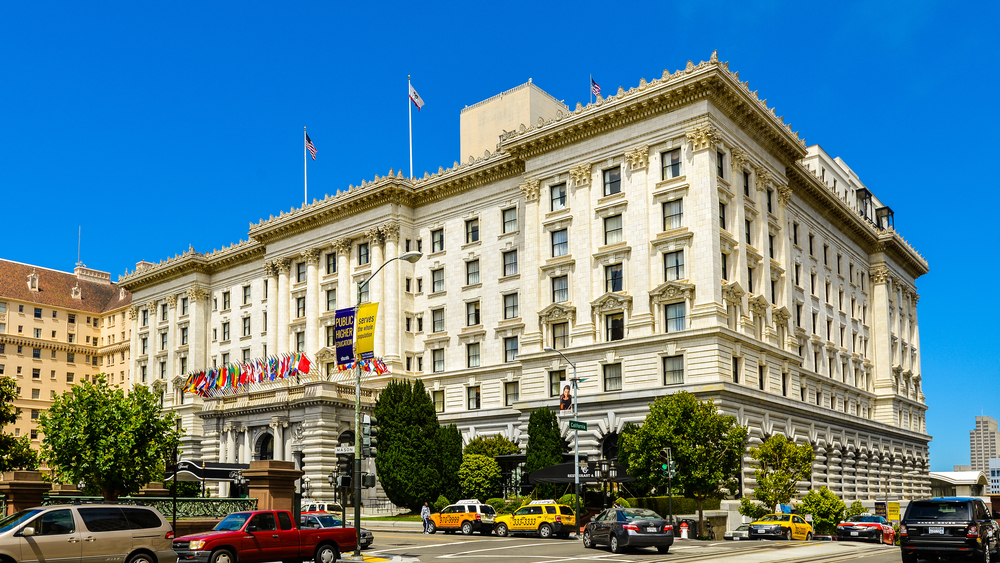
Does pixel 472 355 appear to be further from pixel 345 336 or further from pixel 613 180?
pixel 345 336

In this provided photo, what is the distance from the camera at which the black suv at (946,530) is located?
83.4 feet

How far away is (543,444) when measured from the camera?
56.1 meters

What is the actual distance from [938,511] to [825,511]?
23.4 metres

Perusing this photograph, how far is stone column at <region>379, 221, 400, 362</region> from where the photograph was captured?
230ft

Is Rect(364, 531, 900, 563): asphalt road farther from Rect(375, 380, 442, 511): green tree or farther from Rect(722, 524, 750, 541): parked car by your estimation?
Rect(375, 380, 442, 511): green tree

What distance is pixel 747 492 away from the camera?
53125 millimetres

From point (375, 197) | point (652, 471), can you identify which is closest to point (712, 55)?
point (652, 471)

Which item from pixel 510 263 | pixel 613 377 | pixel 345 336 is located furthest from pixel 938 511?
pixel 510 263

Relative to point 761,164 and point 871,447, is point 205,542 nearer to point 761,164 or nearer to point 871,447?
point 761,164

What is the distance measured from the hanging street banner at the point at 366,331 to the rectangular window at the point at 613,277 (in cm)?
2750

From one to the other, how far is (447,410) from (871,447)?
34.8m

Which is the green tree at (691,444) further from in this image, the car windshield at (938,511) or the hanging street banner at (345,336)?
the car windshield at (938,511)

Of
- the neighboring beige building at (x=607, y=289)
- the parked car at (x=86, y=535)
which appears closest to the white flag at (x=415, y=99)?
the neighboring beige building at (x=607, y=289)

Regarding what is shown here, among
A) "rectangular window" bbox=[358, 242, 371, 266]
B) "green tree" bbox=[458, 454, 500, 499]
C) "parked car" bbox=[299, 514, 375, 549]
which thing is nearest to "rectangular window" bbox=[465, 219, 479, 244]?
"rectangular window" bbox=[358, 242, 371, 266]
